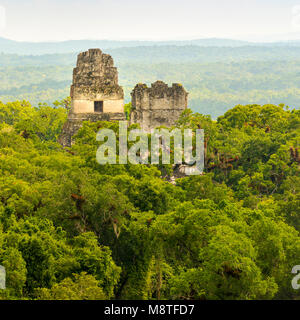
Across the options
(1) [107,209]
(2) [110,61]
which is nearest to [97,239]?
(1) [107,209]

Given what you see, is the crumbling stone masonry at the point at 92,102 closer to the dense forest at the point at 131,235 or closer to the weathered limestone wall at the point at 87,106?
the weathered limestone wall at the point at 87,106

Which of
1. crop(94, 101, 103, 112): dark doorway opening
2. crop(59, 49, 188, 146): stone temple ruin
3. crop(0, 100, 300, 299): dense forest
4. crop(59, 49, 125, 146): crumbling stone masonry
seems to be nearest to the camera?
crop(0, 100, 300, 299): dense forest

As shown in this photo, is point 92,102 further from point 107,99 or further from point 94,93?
point 107,99

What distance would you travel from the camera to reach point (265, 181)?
35688mm

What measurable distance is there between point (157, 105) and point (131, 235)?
31.3 m

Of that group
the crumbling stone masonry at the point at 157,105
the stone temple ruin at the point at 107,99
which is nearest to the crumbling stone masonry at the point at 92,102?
the stone temple ruin at the point at 107,99

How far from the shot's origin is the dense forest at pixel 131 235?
18.4m

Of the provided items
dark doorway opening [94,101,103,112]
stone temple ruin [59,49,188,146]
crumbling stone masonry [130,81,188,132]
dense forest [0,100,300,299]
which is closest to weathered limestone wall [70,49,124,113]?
stone temple ruin [59,49,188,146]

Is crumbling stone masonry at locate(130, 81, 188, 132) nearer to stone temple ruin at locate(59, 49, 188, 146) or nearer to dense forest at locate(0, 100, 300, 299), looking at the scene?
stone temple ruin at locate(59, 49, 188, 146)

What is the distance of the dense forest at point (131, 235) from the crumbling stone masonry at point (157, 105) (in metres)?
18.9

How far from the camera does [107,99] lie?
47594 mm

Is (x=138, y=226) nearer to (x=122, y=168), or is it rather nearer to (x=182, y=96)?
(x=122, y=168)

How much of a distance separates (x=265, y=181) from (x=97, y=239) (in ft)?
49.5

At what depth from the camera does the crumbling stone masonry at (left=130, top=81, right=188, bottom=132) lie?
53.3 m
